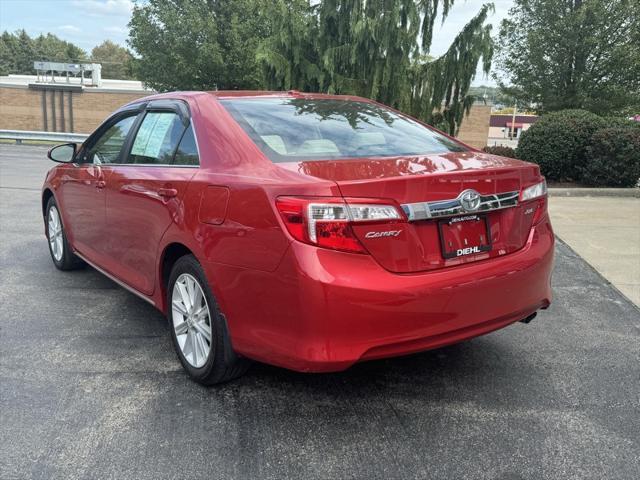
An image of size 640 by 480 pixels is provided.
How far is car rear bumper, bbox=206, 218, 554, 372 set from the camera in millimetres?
2604

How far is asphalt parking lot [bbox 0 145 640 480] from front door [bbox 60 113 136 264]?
25.2 inches

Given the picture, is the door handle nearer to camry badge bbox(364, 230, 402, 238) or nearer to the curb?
camry badge bbox(364, 230, 402, 238)

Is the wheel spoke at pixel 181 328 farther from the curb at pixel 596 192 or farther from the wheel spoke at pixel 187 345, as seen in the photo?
the curb at pixel 596 192

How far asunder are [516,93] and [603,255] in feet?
42.3

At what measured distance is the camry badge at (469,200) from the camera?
9.31 feet

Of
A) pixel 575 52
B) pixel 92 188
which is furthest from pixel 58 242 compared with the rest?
pixel 575 52

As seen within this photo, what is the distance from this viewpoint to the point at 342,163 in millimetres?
2998

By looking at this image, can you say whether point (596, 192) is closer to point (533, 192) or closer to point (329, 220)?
point (533, 192)

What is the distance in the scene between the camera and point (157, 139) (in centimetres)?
396

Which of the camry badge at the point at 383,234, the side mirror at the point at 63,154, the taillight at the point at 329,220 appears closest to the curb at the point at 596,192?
the side mirror at the point at 63,154

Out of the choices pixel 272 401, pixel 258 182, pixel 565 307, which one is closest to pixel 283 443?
pixel 272 401

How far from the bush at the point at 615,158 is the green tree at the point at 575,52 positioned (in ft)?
20.4

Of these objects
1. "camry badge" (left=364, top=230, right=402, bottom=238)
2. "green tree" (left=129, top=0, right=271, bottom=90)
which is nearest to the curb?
"camry badge" (left=364, top=230, right=402, bottom=238)

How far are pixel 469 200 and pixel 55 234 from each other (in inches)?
171
